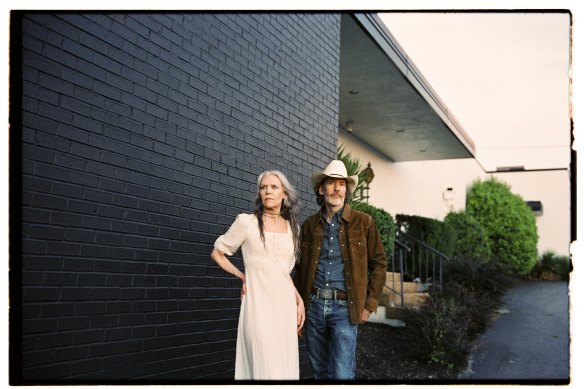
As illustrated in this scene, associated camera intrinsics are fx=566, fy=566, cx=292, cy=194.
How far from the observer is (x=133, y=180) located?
13.0 ft

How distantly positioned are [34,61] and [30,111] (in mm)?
302

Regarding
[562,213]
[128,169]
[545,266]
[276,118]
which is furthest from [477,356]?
[562,213]

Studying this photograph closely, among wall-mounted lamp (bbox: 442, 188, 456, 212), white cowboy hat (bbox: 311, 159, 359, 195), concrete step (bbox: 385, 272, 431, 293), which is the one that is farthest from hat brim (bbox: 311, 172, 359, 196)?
wall-mounted lamp (bbox: 442, 188, 456, 212)

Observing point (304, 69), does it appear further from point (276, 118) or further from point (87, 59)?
point (87, 59)

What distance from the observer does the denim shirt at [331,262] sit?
4.03 m

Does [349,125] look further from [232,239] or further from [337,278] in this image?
[232,239]

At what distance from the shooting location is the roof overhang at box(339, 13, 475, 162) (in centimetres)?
811

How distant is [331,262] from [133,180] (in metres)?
1.51

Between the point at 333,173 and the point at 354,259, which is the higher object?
the point at 333,173

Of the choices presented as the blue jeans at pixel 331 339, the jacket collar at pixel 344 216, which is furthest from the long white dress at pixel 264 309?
the jacket collar at pixel 344 216

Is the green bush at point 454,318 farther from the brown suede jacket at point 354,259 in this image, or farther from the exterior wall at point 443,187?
the brown suede jacket at point 354,259

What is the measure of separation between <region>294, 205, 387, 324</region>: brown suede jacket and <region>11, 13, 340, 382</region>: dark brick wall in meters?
0.92

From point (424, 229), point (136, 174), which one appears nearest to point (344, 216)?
point (136, 174)

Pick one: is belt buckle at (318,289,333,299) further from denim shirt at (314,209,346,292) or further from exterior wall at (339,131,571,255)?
exterior wall at (339,131,571,255)
